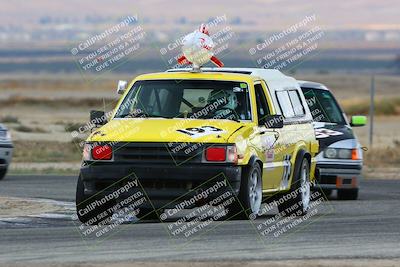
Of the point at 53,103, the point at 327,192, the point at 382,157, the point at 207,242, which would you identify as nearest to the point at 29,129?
the point at 382,157

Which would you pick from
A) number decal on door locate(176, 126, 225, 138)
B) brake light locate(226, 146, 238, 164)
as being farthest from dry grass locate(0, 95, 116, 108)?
brake light locate(226, 146, 238, 164)

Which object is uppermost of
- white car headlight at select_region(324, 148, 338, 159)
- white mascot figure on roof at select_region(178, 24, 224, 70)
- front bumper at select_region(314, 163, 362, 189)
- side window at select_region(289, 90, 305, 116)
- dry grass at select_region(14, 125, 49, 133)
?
white mascot figure on roof at select_region(178, 24, 224, 70)

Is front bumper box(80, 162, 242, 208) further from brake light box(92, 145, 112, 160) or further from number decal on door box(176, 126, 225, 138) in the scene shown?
number decal on door box(176, 126, 225, 138)

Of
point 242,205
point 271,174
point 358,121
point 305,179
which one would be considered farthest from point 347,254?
point 358,121

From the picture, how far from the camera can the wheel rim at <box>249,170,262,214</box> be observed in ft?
50.7

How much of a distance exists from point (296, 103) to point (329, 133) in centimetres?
284

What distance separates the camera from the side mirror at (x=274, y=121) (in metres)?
16.1

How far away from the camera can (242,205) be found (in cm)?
1519

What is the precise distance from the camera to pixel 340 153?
67.9 ft

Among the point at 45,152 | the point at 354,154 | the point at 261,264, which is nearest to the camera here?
the point at 261,264

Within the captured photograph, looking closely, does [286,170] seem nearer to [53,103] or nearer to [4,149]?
[4,149]

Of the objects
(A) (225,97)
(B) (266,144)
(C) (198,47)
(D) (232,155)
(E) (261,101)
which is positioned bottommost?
(B) (266,144)

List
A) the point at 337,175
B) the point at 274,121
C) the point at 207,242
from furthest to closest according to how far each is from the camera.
→ 1. the point at 337,175
2. the point at 274,121
3. the point at 207,242

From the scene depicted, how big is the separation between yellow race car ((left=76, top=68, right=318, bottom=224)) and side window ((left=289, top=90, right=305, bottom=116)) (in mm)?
367
